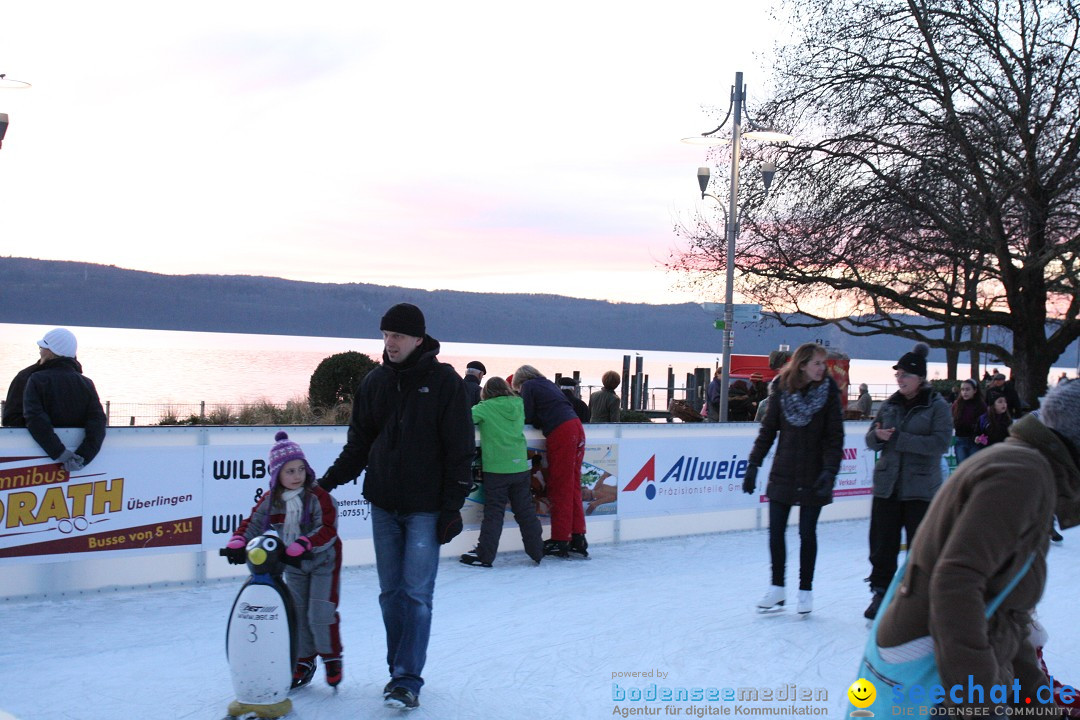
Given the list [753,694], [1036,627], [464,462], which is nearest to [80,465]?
[464,462]

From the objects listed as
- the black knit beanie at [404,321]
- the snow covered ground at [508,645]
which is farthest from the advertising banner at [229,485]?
the black knit beanie at [404,321]

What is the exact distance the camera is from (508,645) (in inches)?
225

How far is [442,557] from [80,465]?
298 cm

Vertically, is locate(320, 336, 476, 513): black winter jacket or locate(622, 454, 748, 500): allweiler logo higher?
locate(320, 336, 476, 513): black winter jacket

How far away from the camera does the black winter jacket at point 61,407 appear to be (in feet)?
20.6

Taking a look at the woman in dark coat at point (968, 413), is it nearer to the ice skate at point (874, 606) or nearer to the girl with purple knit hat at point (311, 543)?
the ice skate at point (874, 606)

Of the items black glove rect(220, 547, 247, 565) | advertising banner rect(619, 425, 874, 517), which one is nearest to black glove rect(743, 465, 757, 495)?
advertising banner rect(619, 425, 874, 517)

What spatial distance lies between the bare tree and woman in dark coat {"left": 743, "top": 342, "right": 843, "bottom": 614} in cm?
1302

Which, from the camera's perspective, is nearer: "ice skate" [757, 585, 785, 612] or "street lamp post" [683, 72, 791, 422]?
"ice skate" [757, 585, 785, 612]

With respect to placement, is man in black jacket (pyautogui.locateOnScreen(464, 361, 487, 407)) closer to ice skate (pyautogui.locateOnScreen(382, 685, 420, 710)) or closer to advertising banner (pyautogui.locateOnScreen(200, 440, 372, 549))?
advertising banner (pyautogui.locateOnScreen(200, 440, 372, 549))

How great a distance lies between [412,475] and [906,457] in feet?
10.3

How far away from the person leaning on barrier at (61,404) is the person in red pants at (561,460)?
351cm

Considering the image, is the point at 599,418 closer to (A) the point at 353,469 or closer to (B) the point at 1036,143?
(A) the point at 353,469

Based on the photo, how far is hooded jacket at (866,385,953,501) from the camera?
579 cm
